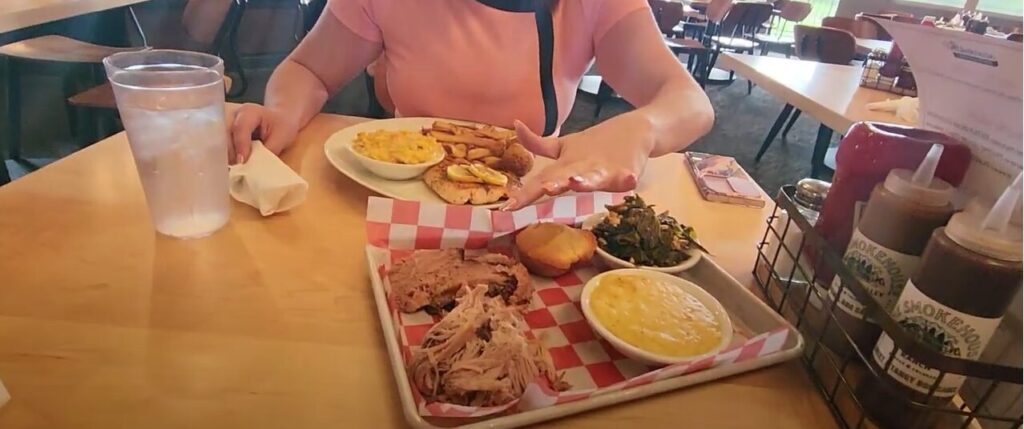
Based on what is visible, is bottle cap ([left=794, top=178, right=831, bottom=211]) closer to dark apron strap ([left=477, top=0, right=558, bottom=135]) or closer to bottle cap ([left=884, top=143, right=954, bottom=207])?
bottle cap ([left=884, top=143, right=954, bottom=207])

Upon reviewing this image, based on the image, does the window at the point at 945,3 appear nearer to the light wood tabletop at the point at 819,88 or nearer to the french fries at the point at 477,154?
the light wood tabletop at the point at 819,88

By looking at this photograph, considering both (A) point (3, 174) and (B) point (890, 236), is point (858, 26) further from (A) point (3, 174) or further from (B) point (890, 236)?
(A) point (3, 174)

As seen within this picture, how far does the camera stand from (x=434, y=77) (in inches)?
52.5

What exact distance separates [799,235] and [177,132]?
2.33 feet

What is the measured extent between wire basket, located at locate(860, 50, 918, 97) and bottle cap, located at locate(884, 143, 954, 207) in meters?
2.02

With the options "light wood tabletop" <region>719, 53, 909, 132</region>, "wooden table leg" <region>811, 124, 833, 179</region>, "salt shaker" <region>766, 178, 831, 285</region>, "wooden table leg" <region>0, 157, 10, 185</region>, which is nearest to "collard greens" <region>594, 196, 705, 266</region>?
"salt shaker" <region>766, 178, 831, 285</region>

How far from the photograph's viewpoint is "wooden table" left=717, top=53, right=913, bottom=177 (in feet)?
6.13

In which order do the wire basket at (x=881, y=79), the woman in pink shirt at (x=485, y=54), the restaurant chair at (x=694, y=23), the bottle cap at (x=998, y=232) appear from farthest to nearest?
the restaurant chair at (x=694, y=23) → the wire basket at (x=881, y=79) → the woman in pink shirt at (x=485, y=54) → the bottle cap at (x=998, y=232)

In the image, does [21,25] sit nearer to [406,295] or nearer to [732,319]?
[406,295]

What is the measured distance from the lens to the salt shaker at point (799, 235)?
68 cm

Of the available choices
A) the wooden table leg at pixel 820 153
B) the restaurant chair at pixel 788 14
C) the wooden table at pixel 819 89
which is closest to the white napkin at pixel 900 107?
the wooden table at pixel 819 89

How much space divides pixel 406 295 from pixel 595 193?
13.3 inches

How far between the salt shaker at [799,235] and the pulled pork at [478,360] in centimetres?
31

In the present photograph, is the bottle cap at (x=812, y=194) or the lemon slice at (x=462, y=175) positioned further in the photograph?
the lemon slice at (x=462, y=175)
